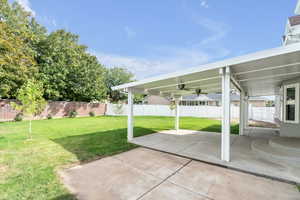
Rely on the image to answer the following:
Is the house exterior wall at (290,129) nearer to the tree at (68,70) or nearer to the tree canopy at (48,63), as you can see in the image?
the tree canopy at (48,63)

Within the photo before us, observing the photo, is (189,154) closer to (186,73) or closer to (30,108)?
(186,73)

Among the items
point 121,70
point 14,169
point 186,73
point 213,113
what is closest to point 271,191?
point 186,73

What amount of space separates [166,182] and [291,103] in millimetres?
5801

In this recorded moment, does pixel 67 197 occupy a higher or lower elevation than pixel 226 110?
lower

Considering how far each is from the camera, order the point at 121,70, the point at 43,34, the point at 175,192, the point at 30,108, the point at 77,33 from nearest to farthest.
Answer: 1. the point at 175,192
2. the point at 30,108
3. the point at 43,34
4. the point at 77,33
5. the point at 121,70

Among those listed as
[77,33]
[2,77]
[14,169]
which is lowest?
[14,169]

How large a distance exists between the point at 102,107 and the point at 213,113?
15.2m

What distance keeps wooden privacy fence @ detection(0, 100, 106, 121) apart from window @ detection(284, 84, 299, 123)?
18.5 m

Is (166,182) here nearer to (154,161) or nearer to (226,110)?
(154,161)

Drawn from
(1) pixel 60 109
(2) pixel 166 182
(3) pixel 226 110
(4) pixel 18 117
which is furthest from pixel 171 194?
(1) pixel 60 109

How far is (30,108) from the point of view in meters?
5.98

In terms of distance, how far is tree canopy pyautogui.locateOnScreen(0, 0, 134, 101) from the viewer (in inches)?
442

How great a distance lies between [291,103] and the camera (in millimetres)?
5227

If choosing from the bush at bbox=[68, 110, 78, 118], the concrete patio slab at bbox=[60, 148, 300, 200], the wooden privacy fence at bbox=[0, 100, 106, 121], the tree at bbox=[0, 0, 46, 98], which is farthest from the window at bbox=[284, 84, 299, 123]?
the wooden privacy fence at bbox=[0, 100, 106, 121]
